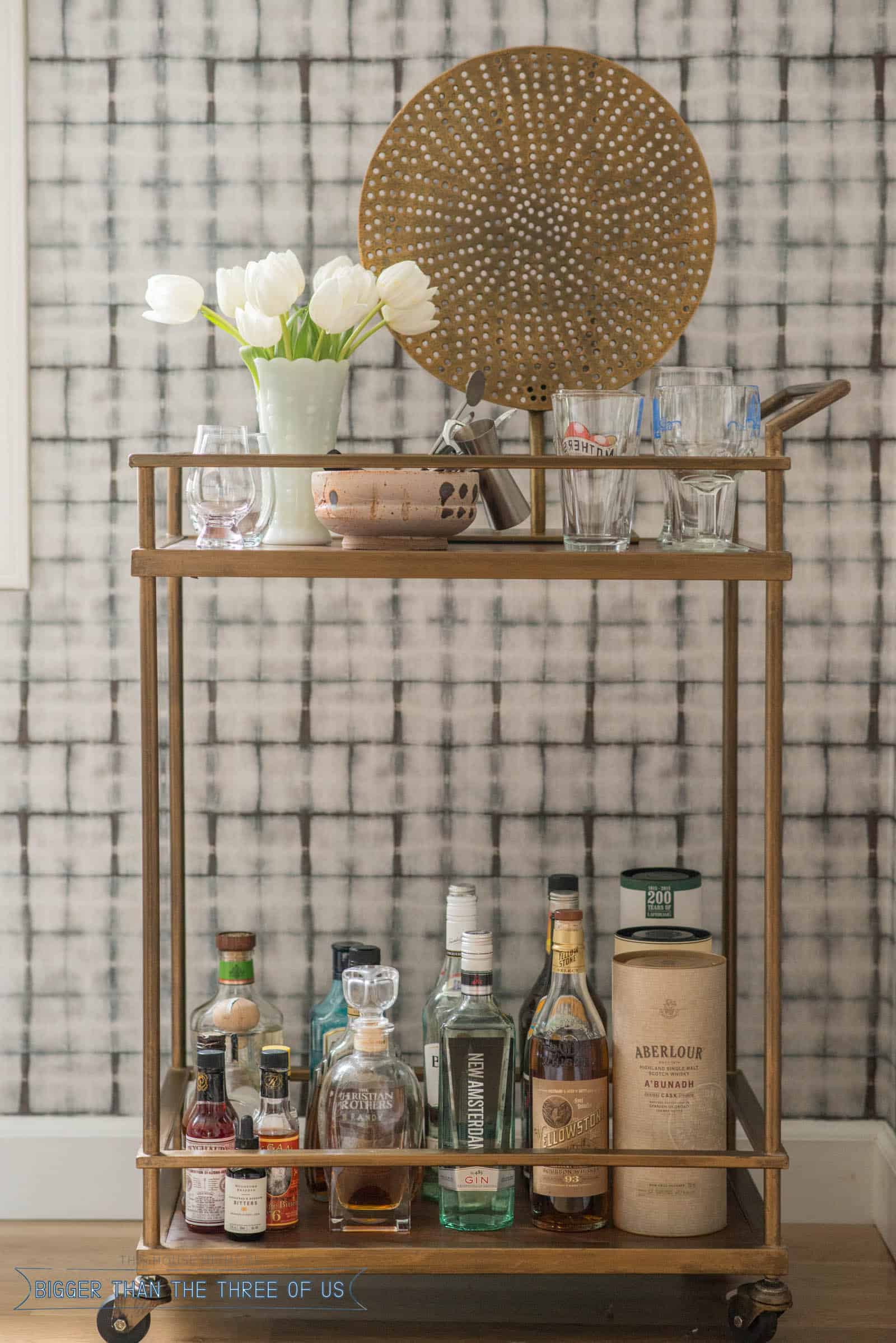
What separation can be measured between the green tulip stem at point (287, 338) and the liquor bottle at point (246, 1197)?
2.44 ft

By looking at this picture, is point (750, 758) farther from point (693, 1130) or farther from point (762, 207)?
point (762, 207)

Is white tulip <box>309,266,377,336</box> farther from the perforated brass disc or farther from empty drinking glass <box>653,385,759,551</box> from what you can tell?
empty drinking glass <box>653,385,759,551</box>

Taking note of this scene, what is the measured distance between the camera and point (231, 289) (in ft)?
4.45

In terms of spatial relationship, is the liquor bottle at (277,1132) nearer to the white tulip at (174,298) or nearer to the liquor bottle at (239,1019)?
the liquor bottle at (239,1019)

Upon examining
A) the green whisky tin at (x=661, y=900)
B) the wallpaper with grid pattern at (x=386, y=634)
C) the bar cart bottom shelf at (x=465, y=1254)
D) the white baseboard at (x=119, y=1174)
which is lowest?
the white baseboard at (x=119, y=1174)

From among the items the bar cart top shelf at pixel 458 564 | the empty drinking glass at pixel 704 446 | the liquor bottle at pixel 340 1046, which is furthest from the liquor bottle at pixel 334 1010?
the empty drinking glass at pixel 704 446

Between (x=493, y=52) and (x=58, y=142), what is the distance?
0.52m

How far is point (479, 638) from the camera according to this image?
164 cm

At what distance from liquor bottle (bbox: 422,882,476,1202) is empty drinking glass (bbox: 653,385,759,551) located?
0.43m

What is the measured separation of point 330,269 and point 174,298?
16 cm

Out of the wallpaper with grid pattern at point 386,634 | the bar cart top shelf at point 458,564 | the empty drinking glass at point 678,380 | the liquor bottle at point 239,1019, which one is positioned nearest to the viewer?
the bar cart top shelf at point 458,564

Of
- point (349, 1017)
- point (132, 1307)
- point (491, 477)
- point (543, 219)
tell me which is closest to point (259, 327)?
point (491, 477)

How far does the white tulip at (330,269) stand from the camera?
136 cm

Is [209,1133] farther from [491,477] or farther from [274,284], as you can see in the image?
[274,284]
